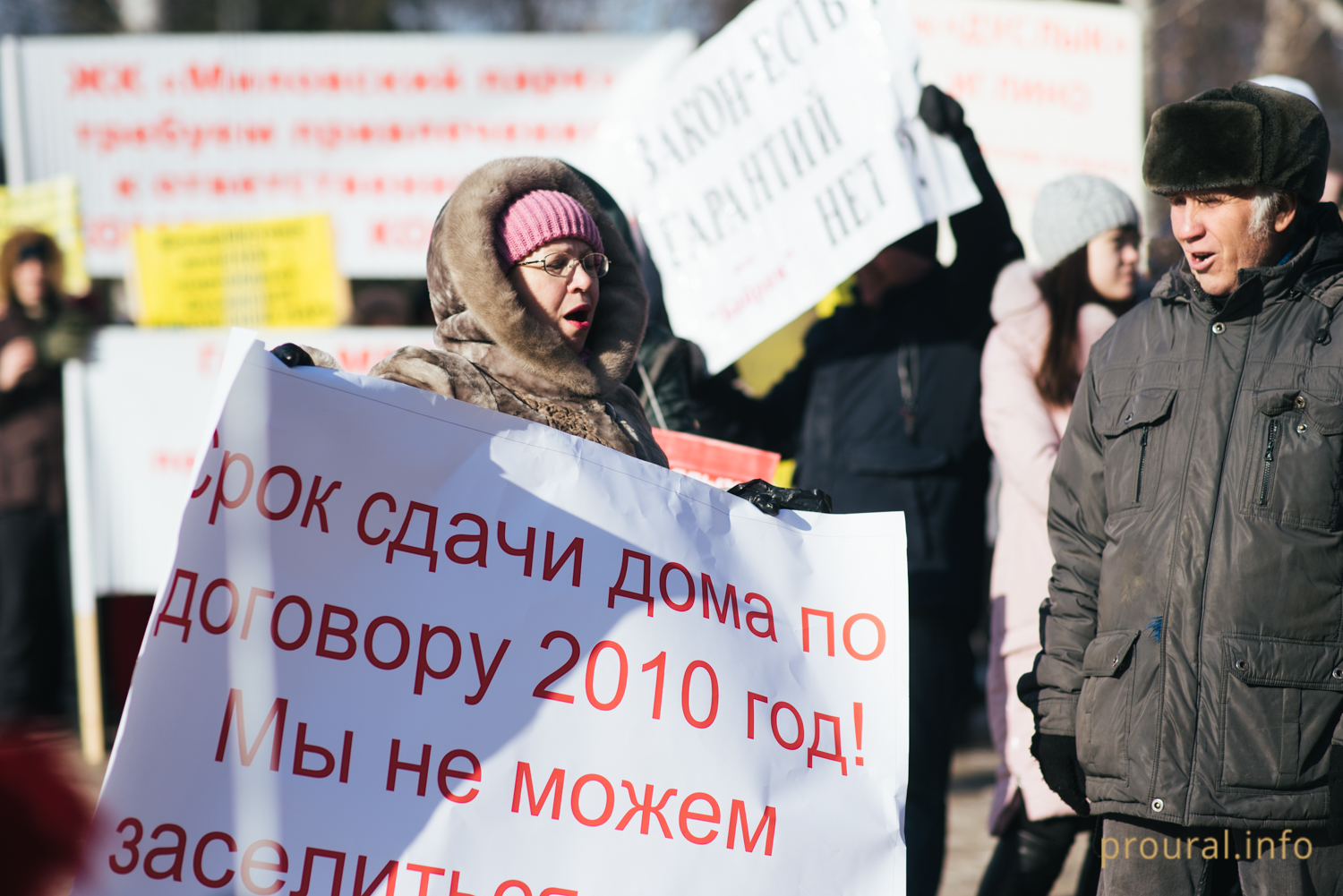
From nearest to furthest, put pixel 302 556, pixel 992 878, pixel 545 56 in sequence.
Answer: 1. pixel 302 556
2. pixel 992 878
3. pixel 545 56

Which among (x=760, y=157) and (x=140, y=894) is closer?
(x=140, y=894)

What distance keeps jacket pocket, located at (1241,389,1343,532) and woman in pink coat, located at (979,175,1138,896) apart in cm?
116

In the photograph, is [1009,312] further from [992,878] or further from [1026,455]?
[992,878]

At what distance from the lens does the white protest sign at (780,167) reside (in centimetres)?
376

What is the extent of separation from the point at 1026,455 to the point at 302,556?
2.04 m

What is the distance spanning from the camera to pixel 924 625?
3.62 metres

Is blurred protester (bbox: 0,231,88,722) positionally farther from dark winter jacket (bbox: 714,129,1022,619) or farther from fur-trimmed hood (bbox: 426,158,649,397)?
fur-trimmed hood (bbox: 426,158,649,397)

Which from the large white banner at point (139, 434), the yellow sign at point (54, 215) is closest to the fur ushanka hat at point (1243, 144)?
the large white banner at point (139, 434)

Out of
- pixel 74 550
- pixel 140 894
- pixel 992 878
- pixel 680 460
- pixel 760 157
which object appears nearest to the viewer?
pixel 140 894

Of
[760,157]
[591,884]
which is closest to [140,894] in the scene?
[591,884]

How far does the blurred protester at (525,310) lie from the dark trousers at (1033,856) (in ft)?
4.98

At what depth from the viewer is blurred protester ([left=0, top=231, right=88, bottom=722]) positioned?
571 cm

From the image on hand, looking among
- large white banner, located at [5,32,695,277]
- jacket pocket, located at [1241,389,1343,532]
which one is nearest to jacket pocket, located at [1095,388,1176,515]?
jacket pocket, located at [1241,389,1343,532]

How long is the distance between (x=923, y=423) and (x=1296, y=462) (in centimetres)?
159
